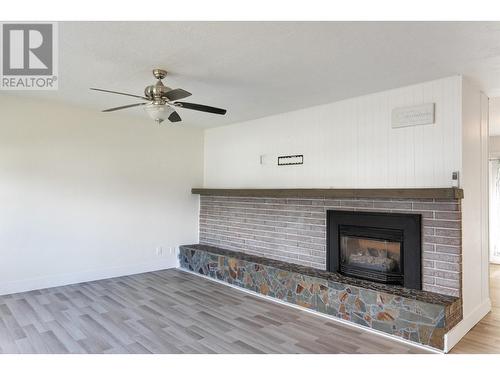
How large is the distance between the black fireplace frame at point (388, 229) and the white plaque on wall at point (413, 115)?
0.95 meters

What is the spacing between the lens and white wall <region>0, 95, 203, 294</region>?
13.9 feet

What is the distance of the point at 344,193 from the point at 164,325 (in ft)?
7.79

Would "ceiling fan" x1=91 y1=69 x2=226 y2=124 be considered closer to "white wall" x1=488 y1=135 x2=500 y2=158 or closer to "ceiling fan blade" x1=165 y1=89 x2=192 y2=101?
"ceiling fan blade" x1=165 y1=89 x2=192 y2=101

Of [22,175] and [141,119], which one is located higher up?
[141,119]

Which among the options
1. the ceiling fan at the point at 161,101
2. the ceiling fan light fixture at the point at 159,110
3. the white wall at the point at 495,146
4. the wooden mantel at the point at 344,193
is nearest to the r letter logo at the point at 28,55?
the ceiling fan at the point at 161,101

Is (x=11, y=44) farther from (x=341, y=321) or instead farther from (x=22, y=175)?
(x=341, y=321)

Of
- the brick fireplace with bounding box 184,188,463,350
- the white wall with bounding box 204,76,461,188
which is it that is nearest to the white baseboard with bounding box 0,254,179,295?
the brick fireplace with bounding box 184,188,463,350

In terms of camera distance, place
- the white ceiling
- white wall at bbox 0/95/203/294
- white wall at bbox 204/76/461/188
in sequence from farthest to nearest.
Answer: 1. white wall at bbox 0/95/203/294
2. white wall at bbox 204/76/461/188
3. the white ceiling

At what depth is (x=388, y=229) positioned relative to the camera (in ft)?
11.9

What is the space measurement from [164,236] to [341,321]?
3279mm

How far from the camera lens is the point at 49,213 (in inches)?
177

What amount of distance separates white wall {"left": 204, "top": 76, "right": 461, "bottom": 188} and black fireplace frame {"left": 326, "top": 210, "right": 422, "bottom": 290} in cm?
36
